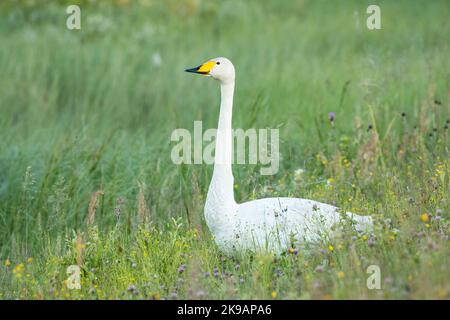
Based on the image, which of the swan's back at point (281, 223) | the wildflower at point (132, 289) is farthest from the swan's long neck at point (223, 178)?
the wildflower at point (132, 289)

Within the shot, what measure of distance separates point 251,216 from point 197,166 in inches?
74.9

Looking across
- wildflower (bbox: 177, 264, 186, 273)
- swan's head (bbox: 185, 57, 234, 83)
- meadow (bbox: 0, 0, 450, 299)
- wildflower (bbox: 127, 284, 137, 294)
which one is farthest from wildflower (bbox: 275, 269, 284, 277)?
swan's head (bbox: 185, 57, 234, 83)

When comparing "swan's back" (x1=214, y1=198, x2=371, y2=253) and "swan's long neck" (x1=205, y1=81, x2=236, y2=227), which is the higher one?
"swan's long neck" (x1=205, y1=81, x2=236, y2=227)

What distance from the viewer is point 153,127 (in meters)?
9.94

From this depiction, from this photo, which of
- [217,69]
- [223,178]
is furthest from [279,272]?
[217,69]

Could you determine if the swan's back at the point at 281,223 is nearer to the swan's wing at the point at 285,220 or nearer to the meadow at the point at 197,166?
the swan's wing at the point at 285,220

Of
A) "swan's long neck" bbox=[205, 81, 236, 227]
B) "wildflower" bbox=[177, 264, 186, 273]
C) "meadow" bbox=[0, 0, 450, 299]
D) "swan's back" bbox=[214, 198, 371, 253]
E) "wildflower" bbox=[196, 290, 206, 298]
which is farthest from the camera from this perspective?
"swan's long neck" bbox=[205, 81, 236, 227]

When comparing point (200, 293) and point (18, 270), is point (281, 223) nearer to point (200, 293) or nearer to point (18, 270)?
point (200, 293)

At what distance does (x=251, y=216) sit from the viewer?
18.0 feet

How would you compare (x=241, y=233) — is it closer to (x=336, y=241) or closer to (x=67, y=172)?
(x=336, y=241)

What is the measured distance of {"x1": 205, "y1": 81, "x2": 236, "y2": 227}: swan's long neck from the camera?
18.1ft


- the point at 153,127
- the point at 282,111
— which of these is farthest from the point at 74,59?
the point at 282,111

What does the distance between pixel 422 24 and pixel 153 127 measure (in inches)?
261

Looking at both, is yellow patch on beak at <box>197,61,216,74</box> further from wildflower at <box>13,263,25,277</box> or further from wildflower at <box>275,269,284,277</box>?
wildflower at <box>13,263,25,277</box>
